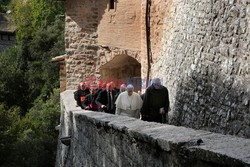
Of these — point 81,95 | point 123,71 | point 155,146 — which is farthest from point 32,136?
point 155,146

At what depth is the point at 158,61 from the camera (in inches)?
451

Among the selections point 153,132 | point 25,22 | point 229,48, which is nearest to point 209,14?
point 229,48

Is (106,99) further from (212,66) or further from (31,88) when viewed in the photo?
(31,88)

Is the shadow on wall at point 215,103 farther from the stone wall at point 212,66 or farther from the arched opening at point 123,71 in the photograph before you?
the arched opening at point 123,71

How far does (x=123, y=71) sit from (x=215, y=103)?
10746 millimetres

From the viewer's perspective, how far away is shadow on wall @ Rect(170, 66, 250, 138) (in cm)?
516

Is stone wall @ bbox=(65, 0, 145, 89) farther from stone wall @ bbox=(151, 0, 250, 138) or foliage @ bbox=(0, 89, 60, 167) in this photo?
foliage @ bbox=(0, 89, 60, 167)

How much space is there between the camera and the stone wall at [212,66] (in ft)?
17.0

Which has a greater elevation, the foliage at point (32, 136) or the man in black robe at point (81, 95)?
the man in black robe at point (81, 95)

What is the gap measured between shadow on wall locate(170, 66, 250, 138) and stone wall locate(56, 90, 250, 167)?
1282mm

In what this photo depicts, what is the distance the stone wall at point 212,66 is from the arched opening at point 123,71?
Result: 6856 mm

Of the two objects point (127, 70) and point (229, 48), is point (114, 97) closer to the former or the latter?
point (229, 48)

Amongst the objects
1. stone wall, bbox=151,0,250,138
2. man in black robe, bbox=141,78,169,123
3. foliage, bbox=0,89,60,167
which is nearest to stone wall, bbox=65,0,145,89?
stone wall, bbox=151,0,250,138

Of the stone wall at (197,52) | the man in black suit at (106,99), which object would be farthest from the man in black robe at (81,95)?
the stone wall at (197,52)
